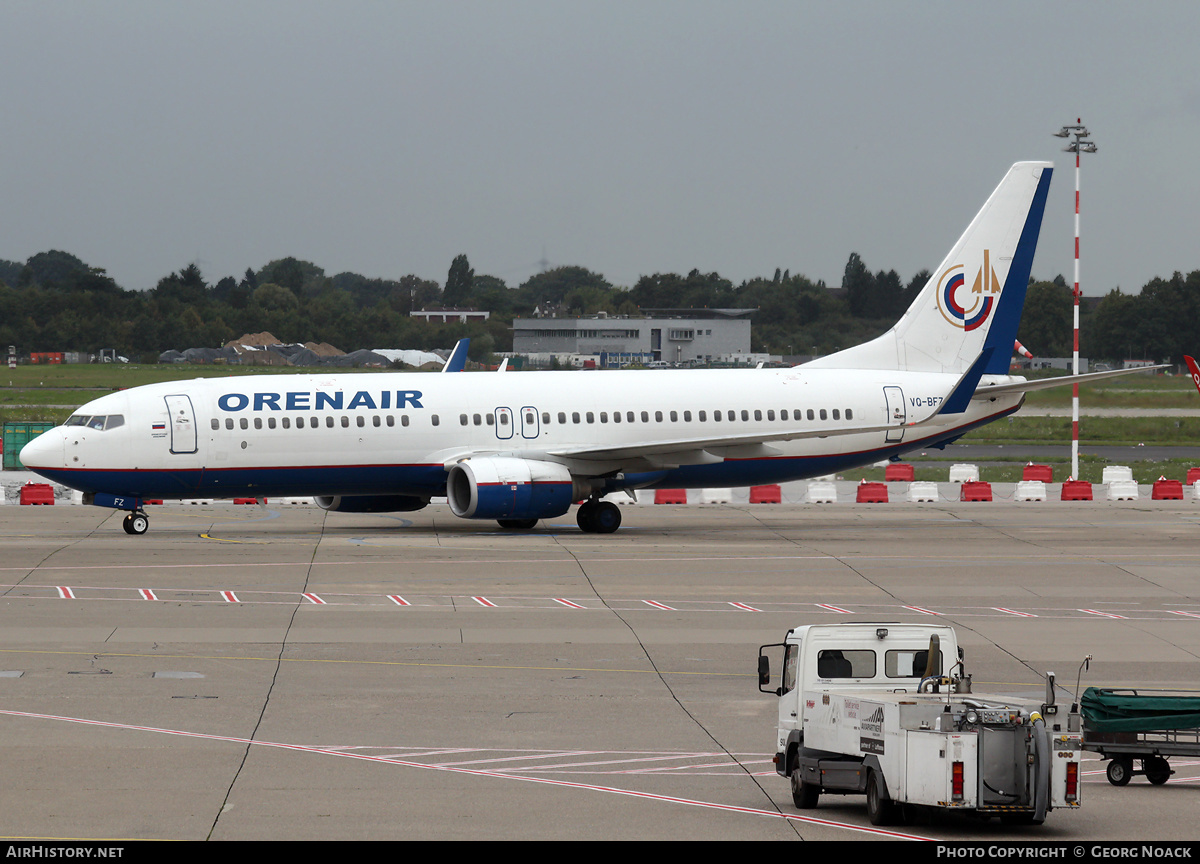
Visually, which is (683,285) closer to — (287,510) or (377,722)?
(287,510)

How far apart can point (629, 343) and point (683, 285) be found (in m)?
45.2

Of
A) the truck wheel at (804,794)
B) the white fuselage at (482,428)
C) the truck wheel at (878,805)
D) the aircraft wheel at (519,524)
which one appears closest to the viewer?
the truck wheel at (878,805)

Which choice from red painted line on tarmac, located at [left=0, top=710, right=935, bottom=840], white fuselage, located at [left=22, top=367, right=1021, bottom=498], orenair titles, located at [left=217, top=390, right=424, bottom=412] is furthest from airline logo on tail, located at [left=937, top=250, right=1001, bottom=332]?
red painted line on tarmac, located at [left=0, top=710, right=935, bottom=840]

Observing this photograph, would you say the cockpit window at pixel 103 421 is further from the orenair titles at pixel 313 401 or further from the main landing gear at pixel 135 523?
the main landing gear at pixel 135 523

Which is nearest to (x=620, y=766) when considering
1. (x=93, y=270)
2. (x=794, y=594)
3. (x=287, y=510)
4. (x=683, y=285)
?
(x=794, y=594)

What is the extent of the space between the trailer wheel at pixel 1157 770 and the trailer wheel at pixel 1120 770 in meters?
0.21

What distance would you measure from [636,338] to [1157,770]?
399 feet

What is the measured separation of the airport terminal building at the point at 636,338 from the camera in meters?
132

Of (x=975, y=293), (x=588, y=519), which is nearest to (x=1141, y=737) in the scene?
(x=588, y=519)

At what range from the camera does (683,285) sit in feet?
593

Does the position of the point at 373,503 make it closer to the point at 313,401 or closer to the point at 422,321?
the point at 313,401

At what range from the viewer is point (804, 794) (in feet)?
46.6

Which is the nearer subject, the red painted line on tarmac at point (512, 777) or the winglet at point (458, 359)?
the red painted line on tarmac at point (512, 777)

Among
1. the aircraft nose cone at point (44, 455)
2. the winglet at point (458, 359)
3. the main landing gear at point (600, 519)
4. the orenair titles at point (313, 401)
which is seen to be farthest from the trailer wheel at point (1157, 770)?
the winglet at point (458, 359)
